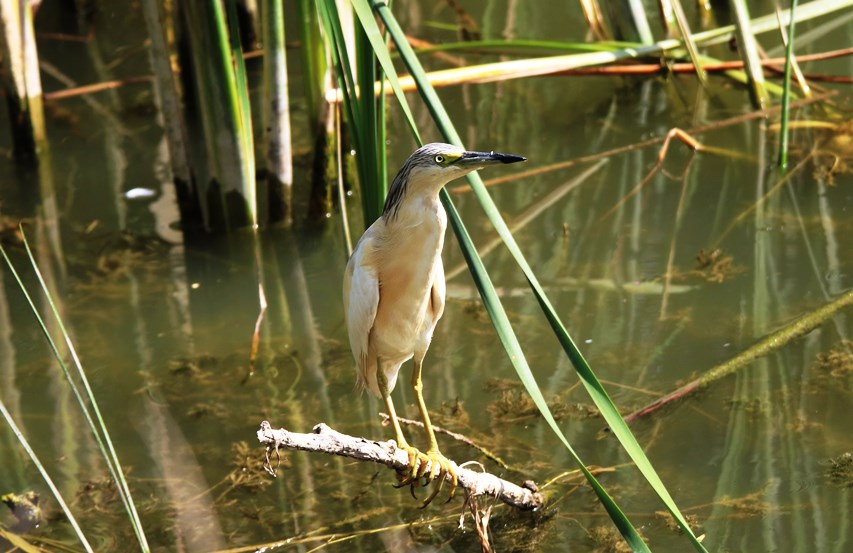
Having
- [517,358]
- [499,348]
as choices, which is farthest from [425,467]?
[499,348]

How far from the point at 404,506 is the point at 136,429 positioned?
1.09 metres

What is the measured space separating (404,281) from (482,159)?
0.53 m

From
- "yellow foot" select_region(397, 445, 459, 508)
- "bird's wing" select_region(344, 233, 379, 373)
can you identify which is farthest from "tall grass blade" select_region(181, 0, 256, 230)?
"yellow foot" select_region(397, 445, 459, 508)

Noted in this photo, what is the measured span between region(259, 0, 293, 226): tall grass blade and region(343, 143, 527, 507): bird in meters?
1.82

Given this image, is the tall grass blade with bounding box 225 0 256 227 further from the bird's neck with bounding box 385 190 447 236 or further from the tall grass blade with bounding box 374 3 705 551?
the tall grass blade with bounding box 374 3 705 551

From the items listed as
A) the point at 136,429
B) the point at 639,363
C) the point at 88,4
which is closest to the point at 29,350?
the point at 136,429

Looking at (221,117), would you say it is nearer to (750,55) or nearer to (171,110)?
(171,110)

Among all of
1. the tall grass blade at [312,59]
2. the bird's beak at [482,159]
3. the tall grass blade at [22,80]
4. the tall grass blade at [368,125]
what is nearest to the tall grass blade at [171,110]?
the tall grass blade at [312,59]

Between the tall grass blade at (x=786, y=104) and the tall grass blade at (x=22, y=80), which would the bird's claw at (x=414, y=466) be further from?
the tall grass blade at (x=22, y=80)

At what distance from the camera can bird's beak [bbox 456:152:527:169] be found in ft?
7.53

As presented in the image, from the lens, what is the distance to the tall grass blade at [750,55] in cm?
514

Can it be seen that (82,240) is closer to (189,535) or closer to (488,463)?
(189,535)

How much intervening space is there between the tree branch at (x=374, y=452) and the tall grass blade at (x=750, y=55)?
297cm

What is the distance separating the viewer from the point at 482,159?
2.36 meters
